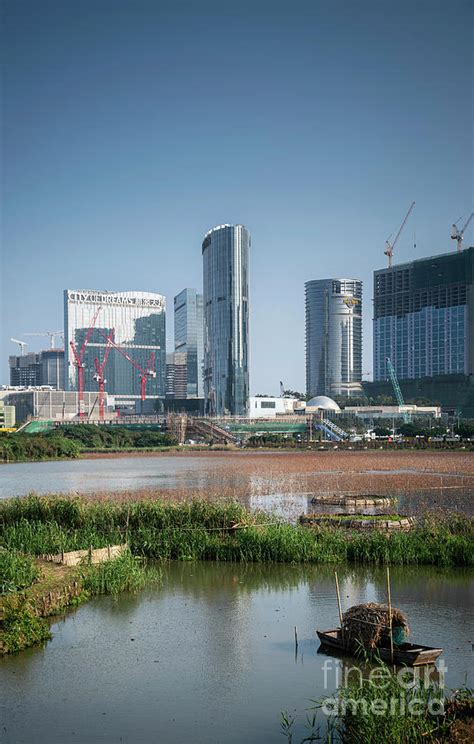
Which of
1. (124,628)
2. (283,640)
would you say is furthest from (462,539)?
(124,628)

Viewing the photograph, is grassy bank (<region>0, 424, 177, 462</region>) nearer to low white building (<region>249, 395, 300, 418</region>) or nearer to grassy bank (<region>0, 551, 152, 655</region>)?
low white building (<region>249, 395, 300, 418</region>)

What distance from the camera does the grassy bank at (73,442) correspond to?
94.9 metres

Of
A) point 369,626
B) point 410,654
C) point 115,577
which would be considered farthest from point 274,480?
point 410,654

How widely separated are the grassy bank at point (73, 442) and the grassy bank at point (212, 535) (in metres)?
62.3

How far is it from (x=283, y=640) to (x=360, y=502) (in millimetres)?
22255

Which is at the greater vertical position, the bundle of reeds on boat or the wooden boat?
the bundle of reeds on boat

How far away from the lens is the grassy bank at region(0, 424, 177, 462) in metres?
94.9

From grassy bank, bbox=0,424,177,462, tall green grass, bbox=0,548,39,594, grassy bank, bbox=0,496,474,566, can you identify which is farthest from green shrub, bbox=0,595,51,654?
grassy bank, bbox=0,424,177,462

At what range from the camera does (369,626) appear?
17.3m

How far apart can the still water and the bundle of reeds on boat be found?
613 mm

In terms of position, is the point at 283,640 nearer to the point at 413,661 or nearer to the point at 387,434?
the point at 413,661

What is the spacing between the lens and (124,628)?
822 inches

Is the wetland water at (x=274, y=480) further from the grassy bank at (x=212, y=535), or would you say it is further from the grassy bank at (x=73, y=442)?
the grassy bank at (x=212, y=535)

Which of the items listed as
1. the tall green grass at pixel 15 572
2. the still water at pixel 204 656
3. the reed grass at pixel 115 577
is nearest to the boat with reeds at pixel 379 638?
the still water at pixel 204 656
